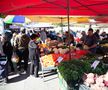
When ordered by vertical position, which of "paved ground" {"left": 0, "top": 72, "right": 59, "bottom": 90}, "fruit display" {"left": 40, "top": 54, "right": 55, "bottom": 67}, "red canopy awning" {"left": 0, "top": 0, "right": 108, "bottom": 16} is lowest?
Answer: "paved ground" {"left": 0, "top": 72, "right": 59, "bottom": 90}

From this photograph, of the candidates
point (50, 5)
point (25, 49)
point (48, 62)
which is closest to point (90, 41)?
point (48, 62)

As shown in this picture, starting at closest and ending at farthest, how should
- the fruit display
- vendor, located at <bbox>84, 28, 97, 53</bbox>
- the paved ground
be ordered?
the paved ground, the fruit display, vendor, located at <bbox>84, 28, 97, 53</bbox>

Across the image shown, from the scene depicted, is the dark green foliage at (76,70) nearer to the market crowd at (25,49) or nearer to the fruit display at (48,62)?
the fruit display at (48,62)

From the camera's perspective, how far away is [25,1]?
16.5 ft

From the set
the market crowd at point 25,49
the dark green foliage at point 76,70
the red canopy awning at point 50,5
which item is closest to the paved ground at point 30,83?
the market crowd at point 25,49

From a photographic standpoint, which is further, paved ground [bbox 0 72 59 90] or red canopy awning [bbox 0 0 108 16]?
paved ground [bbox 0 72 59 90]

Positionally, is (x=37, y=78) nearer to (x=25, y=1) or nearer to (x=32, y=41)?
(x=32, y=41)

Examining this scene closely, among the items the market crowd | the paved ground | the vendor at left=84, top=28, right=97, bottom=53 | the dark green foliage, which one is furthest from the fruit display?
the dark green foliage

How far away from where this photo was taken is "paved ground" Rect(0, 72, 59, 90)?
9462 millimetres

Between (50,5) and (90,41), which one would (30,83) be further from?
(50,5)

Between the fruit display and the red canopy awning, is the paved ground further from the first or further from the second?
the red canopy awning

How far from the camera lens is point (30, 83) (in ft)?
33.2

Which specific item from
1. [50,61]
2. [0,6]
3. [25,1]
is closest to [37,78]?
[50,61]

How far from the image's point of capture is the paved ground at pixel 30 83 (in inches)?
373
